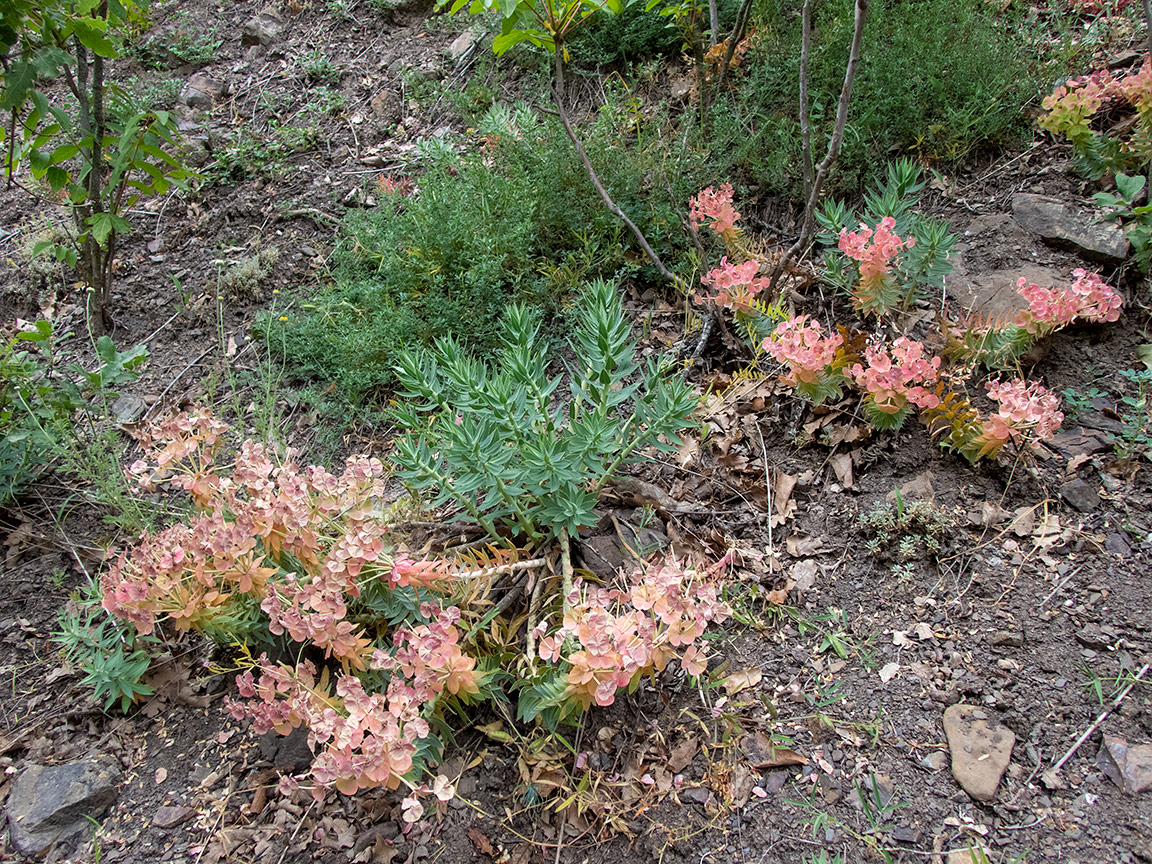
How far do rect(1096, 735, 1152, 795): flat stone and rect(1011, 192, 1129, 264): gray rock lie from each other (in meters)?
1.98

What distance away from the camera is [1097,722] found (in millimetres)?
1812

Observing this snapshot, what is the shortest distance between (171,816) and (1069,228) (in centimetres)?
380

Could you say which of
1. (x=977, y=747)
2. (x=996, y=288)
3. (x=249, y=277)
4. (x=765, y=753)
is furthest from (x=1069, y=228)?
(x=249, y=277)

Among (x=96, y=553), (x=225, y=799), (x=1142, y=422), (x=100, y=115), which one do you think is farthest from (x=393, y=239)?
(x=1142, y=422)

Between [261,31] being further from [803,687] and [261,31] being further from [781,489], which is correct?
[803,687]

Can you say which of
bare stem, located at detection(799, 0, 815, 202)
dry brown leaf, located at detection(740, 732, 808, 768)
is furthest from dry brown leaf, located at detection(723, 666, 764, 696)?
bare stem, located at detection(799, 0, 815, 202)

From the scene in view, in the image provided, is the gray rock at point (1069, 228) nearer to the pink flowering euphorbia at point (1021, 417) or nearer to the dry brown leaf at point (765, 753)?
the pink flowering euphorbia at point (1021, 417)

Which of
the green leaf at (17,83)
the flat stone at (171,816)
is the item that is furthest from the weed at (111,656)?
the green leaf at (17,83)

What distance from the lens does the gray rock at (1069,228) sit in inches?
112

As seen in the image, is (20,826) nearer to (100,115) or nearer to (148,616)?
(148,616)

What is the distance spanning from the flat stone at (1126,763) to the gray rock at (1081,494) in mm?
774

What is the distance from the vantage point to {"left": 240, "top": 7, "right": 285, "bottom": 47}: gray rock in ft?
16.8

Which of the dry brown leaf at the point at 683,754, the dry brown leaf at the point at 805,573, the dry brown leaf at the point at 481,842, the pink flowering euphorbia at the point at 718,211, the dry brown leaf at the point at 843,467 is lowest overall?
the dry brown leaf at the point at 805,573

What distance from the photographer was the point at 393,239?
357 centimetres
